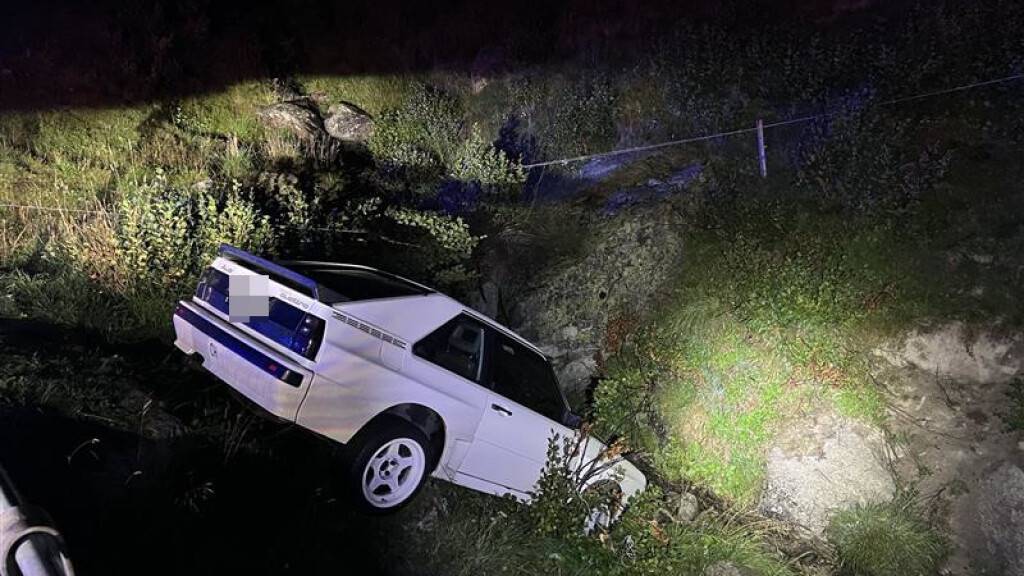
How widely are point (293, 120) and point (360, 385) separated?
6.62 m

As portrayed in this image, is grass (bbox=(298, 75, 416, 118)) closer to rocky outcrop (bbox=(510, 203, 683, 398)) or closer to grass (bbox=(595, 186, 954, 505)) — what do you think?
rocky outcrop (bbox=(510, 203, 683, 398))

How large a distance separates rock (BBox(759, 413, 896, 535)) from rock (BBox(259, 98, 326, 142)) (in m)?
7.29

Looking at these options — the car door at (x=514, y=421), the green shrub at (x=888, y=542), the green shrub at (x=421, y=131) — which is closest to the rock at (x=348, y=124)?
the green shrub at (x=421, y=131)

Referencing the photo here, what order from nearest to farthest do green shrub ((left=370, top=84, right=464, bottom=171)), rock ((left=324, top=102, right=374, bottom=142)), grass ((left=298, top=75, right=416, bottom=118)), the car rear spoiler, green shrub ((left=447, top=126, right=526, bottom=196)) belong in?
the car rear spoiler < green shrub ((left=447, top=126, right=526, bottom=196)) < green shrub ((left=370, top=84, right=464, bottom=171)) < rock ((left=324, top=102, right=374, bottom=142)) < grass ((left=298, top=75, right=416, bottom=118))

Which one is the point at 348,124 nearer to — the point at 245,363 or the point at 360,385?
the point at 245,363

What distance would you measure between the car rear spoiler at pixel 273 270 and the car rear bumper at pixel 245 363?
40 centimetres

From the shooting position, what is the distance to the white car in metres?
3.42

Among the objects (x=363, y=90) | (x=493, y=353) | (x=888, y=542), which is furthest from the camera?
(x=363, y=90)

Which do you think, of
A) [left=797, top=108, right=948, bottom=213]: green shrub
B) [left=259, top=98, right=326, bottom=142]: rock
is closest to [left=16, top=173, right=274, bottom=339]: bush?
[left=259, top=98, right=326, bottom=142]: rock

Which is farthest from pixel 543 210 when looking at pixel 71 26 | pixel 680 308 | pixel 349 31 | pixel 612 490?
pixel 71 26

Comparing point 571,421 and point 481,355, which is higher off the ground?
point 481,355

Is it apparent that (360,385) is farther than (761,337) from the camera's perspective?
No

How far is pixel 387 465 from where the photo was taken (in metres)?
3.75

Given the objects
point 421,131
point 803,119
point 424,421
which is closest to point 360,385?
point 424,421
